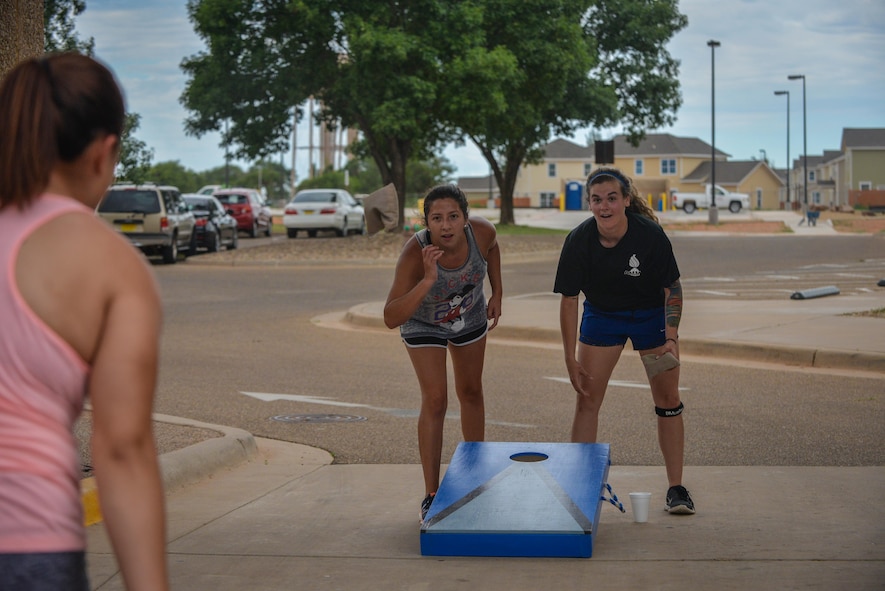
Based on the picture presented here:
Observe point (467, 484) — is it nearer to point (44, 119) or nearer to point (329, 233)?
point (44, 119)

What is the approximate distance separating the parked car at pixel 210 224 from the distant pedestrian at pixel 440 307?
2724 cm

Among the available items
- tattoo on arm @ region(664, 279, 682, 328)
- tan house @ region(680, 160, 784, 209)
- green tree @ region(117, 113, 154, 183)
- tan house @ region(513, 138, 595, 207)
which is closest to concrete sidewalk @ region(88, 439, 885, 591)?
tattoo on arm @ region(664, 279, 682, 328)

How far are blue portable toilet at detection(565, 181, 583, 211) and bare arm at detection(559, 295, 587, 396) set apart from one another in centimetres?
8207

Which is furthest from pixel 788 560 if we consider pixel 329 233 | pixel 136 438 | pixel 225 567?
pixel 329 233

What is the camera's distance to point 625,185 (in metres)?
6.38

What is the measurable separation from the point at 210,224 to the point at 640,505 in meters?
29.5

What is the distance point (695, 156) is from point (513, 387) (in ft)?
324

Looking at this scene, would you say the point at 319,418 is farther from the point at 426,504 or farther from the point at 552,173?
the point at 552,173

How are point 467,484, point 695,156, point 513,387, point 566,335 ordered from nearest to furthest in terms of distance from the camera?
point 467,484
point 566,335
point 513,387
point 695,156

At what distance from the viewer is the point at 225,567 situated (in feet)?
17.6

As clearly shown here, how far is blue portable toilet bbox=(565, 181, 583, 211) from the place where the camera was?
3467 inches

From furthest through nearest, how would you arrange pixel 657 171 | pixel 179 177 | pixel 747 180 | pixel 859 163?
pixel 179 177, pixel 747 180, pixel 657 171, pixel 859 163

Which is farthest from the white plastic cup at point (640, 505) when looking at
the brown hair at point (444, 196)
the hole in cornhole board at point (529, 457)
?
the brown hair at point (444, 196)

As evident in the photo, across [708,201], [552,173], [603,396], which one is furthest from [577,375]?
[552,173]
